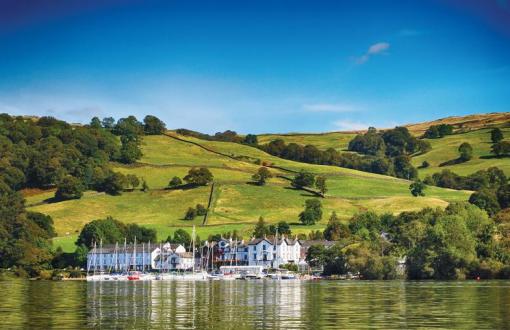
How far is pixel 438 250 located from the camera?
393ft

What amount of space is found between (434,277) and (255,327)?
82636 millimetres

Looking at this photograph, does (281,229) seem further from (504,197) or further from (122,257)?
(504,197)

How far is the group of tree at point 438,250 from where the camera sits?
119m

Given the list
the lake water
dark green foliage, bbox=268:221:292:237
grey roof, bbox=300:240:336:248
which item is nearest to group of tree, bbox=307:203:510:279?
grey roof, bbox=300:240:336:248

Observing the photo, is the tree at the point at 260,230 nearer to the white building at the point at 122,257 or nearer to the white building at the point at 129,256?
the white building at the point at 129,256

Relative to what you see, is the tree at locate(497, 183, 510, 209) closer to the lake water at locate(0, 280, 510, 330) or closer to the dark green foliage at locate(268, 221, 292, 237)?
the dark green foliage at locate(268, 221, 292, 237)

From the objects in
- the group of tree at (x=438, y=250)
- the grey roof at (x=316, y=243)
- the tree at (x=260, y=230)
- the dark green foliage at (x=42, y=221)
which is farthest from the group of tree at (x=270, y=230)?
the dark green foliage at (x=42, y=221)

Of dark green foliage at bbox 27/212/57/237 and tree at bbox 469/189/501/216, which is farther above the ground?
tree at bbox 469/189/501/216

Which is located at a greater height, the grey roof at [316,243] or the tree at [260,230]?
the tree at [260,230]

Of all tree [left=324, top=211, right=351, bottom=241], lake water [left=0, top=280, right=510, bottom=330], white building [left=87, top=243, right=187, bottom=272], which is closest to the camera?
lake water [left=0, top=280, right=510, bottom=330]

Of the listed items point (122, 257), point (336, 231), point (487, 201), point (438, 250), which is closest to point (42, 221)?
point (122, 257)

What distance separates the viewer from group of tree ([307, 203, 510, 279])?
11888 cm

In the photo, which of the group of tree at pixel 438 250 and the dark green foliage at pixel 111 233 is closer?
the group of tree at pixel 438 250

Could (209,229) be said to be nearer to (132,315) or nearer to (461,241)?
(461,241)
